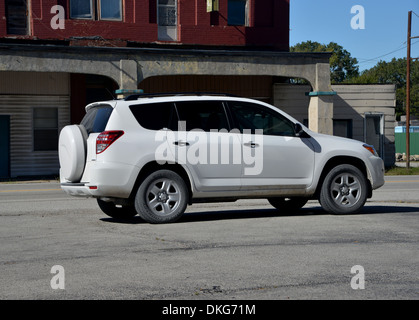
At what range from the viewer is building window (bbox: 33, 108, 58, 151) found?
89.0ft

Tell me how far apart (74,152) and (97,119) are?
66 cm

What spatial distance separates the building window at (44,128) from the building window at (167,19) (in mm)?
5194

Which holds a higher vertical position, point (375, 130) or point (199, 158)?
point (375, 130)

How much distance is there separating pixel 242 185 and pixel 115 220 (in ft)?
7.01

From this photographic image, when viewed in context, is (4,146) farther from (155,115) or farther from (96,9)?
(155,115)

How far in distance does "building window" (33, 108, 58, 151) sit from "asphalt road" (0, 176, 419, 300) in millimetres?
15194

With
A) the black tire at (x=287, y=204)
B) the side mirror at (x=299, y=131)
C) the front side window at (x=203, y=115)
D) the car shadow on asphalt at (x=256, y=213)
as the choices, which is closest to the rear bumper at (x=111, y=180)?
the car shadow on asphalt at (x=256, y=213)

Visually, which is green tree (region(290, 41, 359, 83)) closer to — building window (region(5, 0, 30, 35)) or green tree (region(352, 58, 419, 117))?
green tree (region(352, 58, 419, 117))

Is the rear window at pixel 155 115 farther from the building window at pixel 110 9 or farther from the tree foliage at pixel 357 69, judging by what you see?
the tree foliage at pixel 357 69

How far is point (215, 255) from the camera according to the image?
25.3ft

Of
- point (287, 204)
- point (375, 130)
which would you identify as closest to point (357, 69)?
point (375, 130)

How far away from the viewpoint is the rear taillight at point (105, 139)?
10.2m
